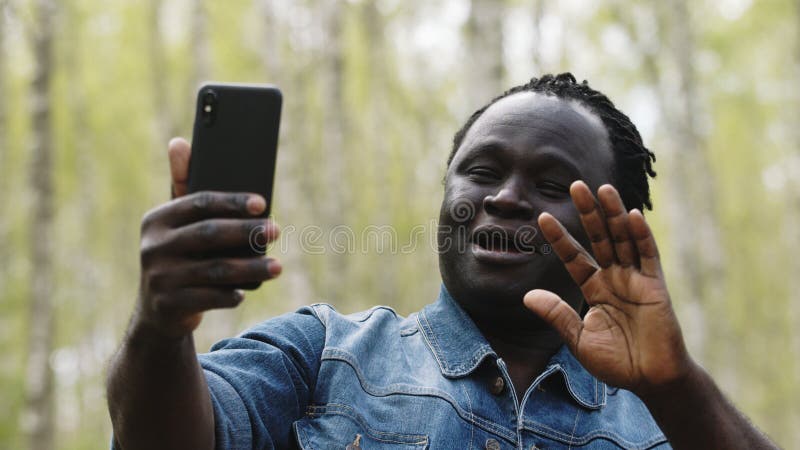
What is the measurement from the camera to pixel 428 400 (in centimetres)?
214

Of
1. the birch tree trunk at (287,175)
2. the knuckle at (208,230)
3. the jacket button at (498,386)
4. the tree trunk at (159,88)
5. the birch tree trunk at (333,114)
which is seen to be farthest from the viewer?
the tree trunk at (159,88)

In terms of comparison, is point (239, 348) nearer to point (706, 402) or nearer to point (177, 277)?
point (177, 277)

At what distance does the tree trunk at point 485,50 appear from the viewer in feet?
19.4

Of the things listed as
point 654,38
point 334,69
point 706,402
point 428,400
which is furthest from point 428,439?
point 654,38

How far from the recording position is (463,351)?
2.29m

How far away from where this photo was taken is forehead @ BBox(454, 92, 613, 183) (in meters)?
2.38

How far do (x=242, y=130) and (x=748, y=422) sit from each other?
1.39m

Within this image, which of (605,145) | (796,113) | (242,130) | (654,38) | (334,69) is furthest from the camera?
(654,38)

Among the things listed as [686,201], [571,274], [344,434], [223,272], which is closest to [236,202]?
[223,272]

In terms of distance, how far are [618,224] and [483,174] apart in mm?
622

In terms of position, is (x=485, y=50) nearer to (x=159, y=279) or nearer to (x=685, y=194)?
(x=159, y=279)

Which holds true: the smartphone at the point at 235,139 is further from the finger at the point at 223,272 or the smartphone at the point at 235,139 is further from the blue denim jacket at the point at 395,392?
the blue denim jacket at the point at 395,392

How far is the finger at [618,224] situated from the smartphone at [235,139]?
0.77 metres

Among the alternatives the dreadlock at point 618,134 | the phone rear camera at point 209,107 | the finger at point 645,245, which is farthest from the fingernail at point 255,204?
the dreadlock at point 618,134
